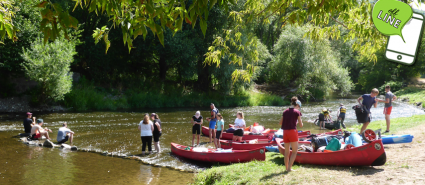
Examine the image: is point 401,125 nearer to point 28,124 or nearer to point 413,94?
point 28,124

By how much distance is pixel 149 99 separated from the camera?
89.4 feet

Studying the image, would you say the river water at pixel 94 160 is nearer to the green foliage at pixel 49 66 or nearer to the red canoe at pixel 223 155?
the red canoe at pixel 223 155

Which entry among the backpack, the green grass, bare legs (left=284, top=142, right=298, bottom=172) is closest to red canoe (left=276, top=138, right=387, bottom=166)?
bare legs (left=284, top=142, right=298, bottom=172)

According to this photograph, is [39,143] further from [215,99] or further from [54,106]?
[215,99]

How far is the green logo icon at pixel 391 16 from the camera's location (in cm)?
245

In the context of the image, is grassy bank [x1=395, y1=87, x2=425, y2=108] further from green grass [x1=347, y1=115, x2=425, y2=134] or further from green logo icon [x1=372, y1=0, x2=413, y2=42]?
green logo icon [x1=372, y1=0, x2=413, y2=42]

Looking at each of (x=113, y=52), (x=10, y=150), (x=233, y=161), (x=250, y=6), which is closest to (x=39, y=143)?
(x=10, y=150)

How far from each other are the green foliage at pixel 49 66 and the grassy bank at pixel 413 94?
27.5 metres

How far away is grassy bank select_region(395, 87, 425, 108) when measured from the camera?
29.3m

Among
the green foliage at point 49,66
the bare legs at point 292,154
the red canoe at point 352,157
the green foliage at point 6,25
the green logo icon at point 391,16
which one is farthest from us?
the green foliage at point 49,66

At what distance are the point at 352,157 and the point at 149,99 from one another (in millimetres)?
22099

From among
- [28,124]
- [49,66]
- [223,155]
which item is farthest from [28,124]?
[223,155]

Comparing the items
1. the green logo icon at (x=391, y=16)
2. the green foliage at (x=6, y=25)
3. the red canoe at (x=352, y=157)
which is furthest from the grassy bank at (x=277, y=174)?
the green foliage at (x=6, y=25)

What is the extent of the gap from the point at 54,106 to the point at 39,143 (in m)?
10.9
